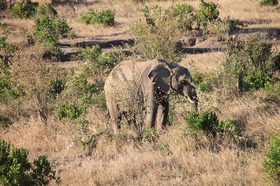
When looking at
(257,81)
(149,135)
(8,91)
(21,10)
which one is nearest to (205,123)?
(149,135)

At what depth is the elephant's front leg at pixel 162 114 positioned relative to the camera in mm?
10182

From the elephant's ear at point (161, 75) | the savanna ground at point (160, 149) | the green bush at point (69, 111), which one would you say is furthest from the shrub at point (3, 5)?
the elephant's ear at point (161, 75)

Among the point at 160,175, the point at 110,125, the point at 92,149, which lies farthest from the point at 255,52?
the point at 160,175

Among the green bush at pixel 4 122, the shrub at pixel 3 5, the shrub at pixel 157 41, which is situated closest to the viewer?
the green bush at pixel 4 122

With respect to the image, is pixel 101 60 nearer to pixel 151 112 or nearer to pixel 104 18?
pixel 151 112

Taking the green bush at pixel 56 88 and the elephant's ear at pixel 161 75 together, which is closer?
the elephant's ear at pixel 161 75

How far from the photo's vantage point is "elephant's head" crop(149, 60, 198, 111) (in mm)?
10078

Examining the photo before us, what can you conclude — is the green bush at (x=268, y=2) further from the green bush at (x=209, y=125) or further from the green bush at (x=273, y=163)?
the green bush at (x=273, y=163)

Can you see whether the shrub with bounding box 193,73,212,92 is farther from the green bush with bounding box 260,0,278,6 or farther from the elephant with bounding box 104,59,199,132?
the green bush with bounding box 260,0,278,6

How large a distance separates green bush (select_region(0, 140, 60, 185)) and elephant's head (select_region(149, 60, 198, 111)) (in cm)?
356

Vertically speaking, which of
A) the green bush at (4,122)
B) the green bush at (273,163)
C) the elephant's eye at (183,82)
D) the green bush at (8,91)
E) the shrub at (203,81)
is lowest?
the shrub at (203,81)

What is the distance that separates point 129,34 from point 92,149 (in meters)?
13.9

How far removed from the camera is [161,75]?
10.1 m

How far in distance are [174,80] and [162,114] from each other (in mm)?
725
